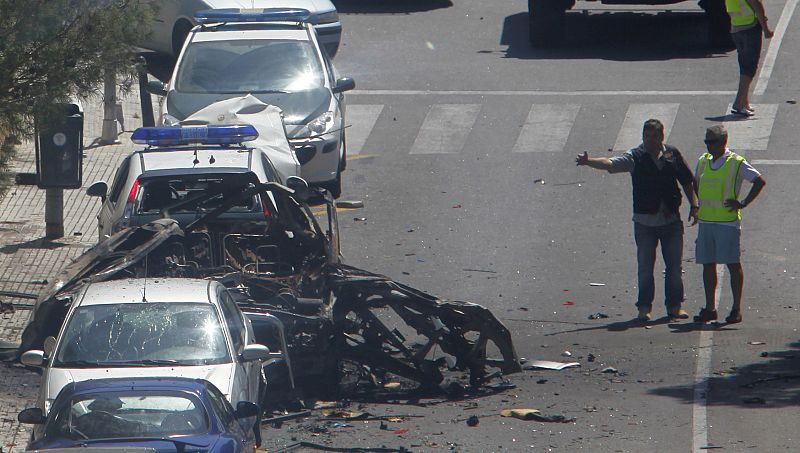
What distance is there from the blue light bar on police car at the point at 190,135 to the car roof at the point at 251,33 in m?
4.72

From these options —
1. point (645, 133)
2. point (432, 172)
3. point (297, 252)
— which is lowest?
point (432, 172)

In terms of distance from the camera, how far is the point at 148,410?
799 cm

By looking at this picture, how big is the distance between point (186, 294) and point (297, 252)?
2.35m

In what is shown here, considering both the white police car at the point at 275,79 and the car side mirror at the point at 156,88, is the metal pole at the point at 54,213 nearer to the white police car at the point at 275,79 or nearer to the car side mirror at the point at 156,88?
the white police car at the point at 275,79

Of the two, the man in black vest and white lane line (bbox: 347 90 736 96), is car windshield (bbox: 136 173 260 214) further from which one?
white lane line (bbox: 347 90 736 96)

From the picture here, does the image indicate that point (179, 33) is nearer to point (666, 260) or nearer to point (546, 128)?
point (546, 128)

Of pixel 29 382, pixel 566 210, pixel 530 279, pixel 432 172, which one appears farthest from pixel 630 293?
pixel 29 382

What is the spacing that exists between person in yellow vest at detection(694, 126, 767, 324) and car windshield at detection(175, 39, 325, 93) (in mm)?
5942

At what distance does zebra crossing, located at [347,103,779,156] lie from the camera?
18.2m

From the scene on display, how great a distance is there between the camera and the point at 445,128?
19094mm

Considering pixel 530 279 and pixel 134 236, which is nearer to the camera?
pixel 134 236

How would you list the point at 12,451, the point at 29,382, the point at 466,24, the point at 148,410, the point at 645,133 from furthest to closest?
1. the point at 466,24
2. the point at 645,133
3. the point at 29,382
4. the point at 12,451
5. the point at 148,410

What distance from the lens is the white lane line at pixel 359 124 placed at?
18656 millimetres

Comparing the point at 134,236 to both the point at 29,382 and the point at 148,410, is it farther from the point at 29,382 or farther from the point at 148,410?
the point at 148,410
